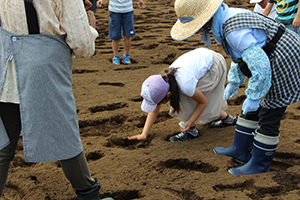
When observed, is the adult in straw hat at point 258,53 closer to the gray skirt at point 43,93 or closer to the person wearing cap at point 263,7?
the gray skirt at point 43,93

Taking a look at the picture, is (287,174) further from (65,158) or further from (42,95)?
(42,95)

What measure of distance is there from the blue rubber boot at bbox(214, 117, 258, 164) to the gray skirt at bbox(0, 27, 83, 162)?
1228 millimetres

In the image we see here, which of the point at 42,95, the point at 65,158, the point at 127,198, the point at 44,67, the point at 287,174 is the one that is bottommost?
the point at 127,198

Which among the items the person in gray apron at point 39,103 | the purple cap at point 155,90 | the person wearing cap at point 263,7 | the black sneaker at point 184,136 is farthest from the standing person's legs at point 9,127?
the person wearing cap at point 263,7

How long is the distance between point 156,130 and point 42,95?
55.0 inches

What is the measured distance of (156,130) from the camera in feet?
8.29

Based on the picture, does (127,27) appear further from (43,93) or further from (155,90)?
(43,93)

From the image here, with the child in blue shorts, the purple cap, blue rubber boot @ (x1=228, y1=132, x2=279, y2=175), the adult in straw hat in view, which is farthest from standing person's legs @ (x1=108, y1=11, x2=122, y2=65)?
blue rubber boot @ (x1=228, y1=132, x2=279, y2=175)

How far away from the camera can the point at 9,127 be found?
1365 mm

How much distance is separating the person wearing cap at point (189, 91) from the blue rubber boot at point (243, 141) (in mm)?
350

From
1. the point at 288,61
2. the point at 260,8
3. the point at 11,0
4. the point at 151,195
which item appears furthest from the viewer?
the point at 260,8

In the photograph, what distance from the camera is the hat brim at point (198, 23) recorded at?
5.23 ft

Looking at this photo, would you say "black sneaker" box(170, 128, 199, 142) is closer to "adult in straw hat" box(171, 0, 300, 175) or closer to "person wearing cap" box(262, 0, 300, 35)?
"adult in straw hat" box(171, 0, 300, 175)

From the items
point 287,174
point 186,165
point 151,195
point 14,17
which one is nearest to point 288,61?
point 287,174
